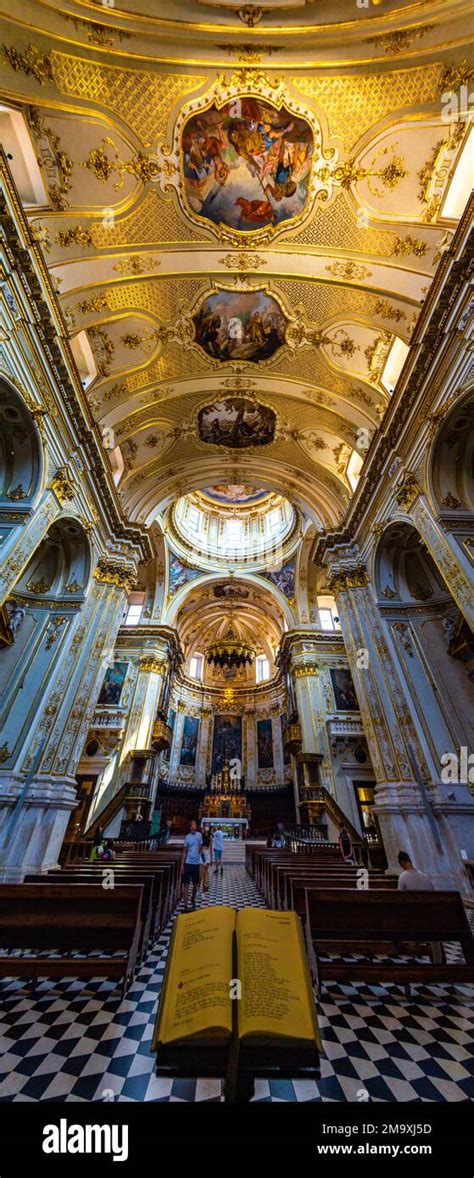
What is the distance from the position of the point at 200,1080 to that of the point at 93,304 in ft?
39.1

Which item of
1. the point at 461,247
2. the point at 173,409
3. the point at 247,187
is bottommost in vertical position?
the point at 461,247

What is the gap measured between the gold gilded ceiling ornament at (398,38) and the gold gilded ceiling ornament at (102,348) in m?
6.75

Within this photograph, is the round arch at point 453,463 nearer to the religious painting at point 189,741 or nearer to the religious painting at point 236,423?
the religious painting at point 236,423

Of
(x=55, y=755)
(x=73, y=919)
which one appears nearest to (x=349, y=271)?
(x=73, y=919)

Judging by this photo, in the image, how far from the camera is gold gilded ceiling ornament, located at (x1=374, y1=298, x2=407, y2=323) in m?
8.88

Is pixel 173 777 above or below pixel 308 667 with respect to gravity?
below

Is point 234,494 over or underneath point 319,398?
over

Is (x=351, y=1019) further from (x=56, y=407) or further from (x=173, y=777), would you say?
(x=173, y=777)

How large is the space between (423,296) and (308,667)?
1433 cm

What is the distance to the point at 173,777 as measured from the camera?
23453 mm

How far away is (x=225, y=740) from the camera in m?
26.5

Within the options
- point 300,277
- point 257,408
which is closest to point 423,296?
point 300,277

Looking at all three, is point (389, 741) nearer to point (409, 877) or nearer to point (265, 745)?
point (409, 877)

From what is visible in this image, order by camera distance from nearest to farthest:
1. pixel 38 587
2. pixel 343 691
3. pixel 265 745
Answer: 1. pixel 38 587
2. pixel 343 691
3. pixel 265 745
